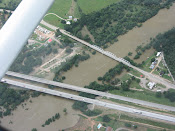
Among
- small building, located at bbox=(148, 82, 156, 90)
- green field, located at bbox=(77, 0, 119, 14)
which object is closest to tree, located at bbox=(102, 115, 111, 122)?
small building, located at bbox=(148, 82, 156, 90)

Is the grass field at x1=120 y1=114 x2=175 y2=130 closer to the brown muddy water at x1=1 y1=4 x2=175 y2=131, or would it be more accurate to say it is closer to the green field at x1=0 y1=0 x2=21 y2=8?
the brown muddy water at x1=1 y1=4 x2=175 y2=131

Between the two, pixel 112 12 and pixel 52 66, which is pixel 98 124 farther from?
pixel 112 12

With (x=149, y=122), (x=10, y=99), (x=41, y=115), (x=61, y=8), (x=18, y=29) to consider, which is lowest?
(x=10, y=99)

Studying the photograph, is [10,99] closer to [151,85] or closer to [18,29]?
[18,29]

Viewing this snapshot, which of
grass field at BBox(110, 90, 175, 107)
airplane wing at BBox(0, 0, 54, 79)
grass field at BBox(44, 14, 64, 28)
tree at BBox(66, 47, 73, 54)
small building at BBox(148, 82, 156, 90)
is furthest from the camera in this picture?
grass field at BBox(44, 14, 64, 28)

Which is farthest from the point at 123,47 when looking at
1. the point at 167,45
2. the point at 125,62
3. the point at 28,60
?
the point at 28,60

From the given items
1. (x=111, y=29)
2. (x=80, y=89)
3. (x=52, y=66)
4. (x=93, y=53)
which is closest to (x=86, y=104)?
(x=80, y=89)
